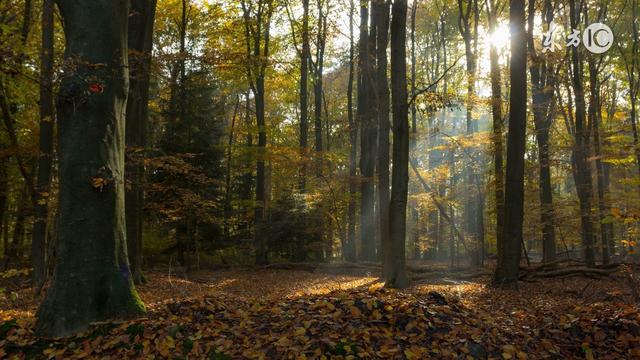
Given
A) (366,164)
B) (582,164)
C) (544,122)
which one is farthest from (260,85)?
(582,164)

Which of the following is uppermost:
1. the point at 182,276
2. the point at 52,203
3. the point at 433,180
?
the point at 433,180

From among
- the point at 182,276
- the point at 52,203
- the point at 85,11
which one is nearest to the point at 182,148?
the point at 182,276

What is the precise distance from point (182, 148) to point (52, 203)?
686 cm

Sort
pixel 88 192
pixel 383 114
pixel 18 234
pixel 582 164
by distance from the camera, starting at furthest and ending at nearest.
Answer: pixel 582 164 < pixel 18 234 < pixel 383 114 < pixel 88 192

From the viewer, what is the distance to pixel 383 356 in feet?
15.4

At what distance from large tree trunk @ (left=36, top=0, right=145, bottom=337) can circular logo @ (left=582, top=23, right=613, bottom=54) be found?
17443 mm

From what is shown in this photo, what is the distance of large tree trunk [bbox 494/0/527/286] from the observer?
10.5 metres

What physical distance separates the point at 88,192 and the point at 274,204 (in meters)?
12.9

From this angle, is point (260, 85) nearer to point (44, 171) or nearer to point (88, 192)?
point (44, 171)

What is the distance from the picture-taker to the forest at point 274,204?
520 cm

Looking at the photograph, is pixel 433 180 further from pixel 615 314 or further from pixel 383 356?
pixel 383 356

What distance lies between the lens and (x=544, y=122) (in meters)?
15.6

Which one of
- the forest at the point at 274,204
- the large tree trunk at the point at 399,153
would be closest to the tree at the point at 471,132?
the forest at the point at 274,204

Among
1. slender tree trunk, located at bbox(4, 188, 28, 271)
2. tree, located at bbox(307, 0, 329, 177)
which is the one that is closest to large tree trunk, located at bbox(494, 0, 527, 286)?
tree, located at bbox(307, 0, 329, 177)
